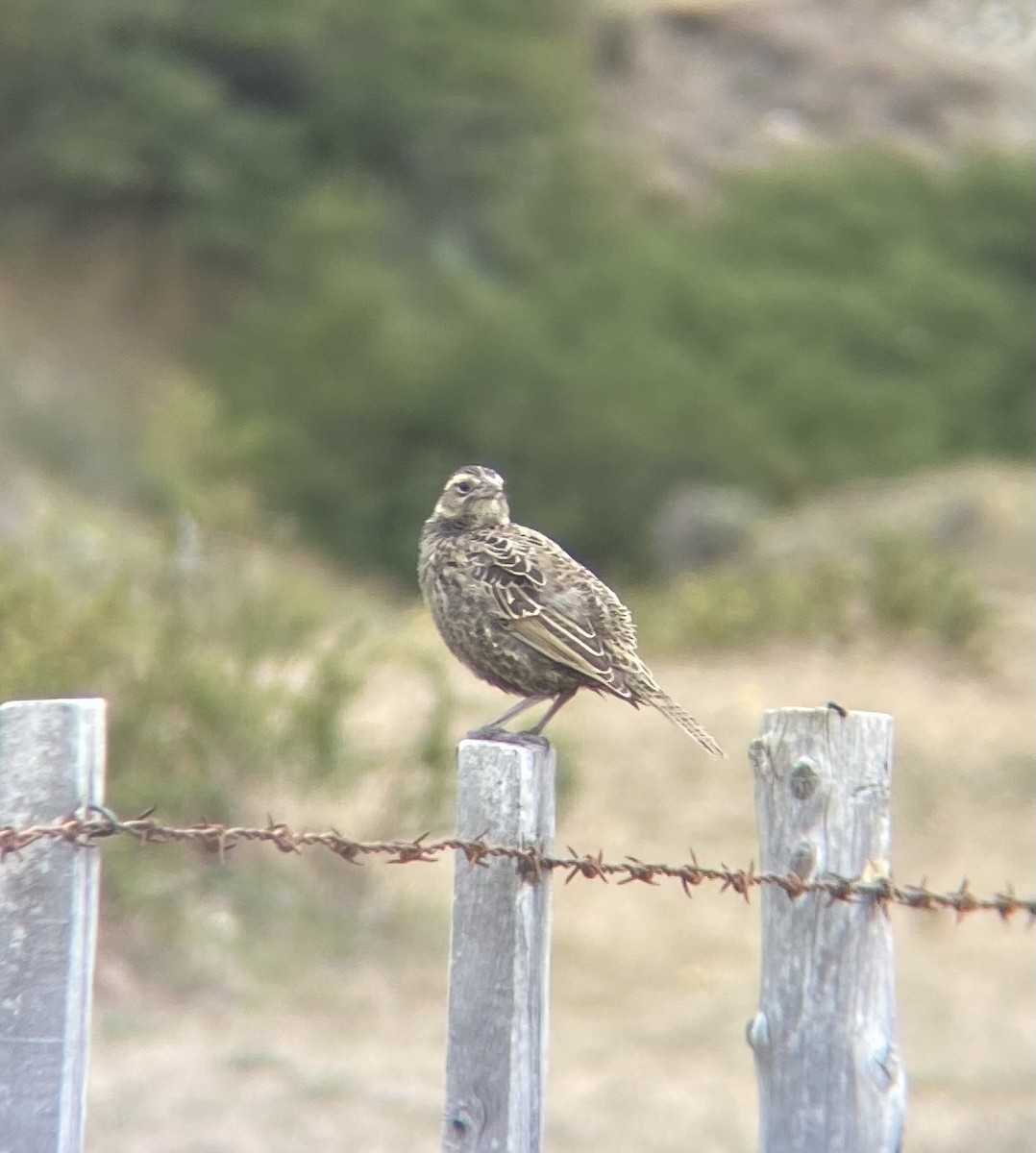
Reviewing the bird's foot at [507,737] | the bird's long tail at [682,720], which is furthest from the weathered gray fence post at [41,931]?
the bird's long tail at [682,720]

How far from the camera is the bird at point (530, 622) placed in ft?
17.1

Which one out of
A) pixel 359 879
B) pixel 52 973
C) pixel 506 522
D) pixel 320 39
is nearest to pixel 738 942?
pixel 359 879

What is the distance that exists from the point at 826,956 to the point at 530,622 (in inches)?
75.6

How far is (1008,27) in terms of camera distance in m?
45.1

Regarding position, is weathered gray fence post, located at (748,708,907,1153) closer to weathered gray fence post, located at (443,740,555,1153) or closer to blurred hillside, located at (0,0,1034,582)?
weathered gray fence post, located at (443,740,555,1153)

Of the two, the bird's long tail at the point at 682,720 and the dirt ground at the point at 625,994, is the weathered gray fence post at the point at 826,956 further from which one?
the dirt ground at the point at 625,994

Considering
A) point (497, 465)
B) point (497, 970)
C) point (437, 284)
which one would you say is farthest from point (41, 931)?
point (437, 284)

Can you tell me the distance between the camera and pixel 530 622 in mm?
5215

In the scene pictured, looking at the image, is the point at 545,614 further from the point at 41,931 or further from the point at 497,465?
the point at 497,465

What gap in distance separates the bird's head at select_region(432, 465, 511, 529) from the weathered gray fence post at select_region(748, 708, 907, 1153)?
219 cm

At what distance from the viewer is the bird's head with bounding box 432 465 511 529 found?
561cm

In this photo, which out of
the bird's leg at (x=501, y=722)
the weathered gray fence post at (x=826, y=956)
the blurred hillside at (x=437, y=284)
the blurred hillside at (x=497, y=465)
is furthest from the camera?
the blurred hillside at (x=437, y=284)

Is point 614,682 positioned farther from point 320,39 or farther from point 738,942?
point 320,39

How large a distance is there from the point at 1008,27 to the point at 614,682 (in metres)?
42.9
